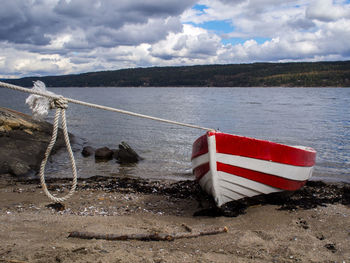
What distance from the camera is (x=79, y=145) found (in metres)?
17.2

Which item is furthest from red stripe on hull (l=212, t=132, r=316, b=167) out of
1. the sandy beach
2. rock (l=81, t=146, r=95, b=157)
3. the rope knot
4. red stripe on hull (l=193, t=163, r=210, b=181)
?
rock (l=81, t=146, r=95, b=157)

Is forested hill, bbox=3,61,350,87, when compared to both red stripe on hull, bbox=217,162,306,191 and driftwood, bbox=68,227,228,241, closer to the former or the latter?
red stripe on hull, bbox=217,162,306,191

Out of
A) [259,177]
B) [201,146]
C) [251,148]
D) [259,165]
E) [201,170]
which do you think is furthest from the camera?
[201,170]

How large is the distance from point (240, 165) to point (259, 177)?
55cm

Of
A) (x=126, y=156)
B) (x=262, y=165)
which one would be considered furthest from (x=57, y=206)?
(x=126, y=156)

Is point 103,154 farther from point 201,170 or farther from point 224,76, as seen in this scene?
point 224,76

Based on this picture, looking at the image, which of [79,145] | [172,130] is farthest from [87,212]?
[172,130]

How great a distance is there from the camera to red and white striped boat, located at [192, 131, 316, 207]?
19.8ft

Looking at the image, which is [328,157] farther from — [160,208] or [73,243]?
[73,243]

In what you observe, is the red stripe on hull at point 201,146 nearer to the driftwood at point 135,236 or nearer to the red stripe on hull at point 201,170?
the red stripe on hull at point 201,170

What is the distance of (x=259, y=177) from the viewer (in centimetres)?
633

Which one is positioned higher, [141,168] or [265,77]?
[265,77]

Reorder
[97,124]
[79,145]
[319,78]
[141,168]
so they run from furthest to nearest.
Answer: [319,78], [97,124], [79,145], [141,168]

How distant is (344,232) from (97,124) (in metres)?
23.5
